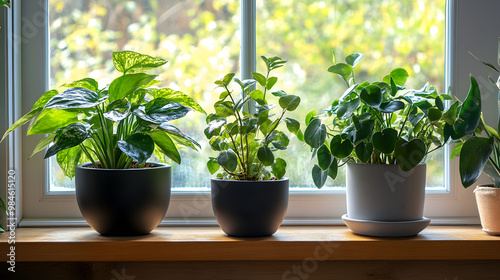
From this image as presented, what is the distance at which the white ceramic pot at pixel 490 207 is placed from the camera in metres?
1.08

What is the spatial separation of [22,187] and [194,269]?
1.74ft

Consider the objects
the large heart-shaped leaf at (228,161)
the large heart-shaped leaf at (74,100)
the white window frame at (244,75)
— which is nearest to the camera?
the large heart-shaped leaf at (74,100)

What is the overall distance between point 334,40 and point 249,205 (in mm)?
550

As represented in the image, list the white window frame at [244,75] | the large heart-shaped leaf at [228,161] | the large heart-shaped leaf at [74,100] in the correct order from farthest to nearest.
Result: the white window frame at [244,75] < the large heart-shaped leaf at [228,161] < the large heart-shaped leaf at [74,100]

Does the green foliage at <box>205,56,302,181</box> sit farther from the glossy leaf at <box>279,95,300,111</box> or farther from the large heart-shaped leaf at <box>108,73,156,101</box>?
the large heart-shaped leaf at <box>108,73,156,101</box>

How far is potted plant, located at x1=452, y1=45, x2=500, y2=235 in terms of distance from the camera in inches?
39.4

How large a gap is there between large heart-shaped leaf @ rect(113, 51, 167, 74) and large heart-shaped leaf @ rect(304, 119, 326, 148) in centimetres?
38

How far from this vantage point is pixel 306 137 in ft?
3.48

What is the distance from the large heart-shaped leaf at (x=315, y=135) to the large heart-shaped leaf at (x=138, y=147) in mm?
355

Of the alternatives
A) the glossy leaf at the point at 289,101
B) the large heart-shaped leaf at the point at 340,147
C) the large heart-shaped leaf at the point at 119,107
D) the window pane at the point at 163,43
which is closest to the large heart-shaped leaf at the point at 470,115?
the large heart-shaped leaf at the point at 340,147

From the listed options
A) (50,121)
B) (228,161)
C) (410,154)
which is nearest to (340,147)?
(410,154)

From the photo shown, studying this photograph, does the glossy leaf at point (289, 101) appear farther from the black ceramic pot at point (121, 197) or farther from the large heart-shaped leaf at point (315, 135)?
the black ceramic pot at point (121, 197)

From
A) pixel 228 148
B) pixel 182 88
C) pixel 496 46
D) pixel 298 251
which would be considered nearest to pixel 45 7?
pixel 182 88

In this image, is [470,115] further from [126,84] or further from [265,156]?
[126,84]
